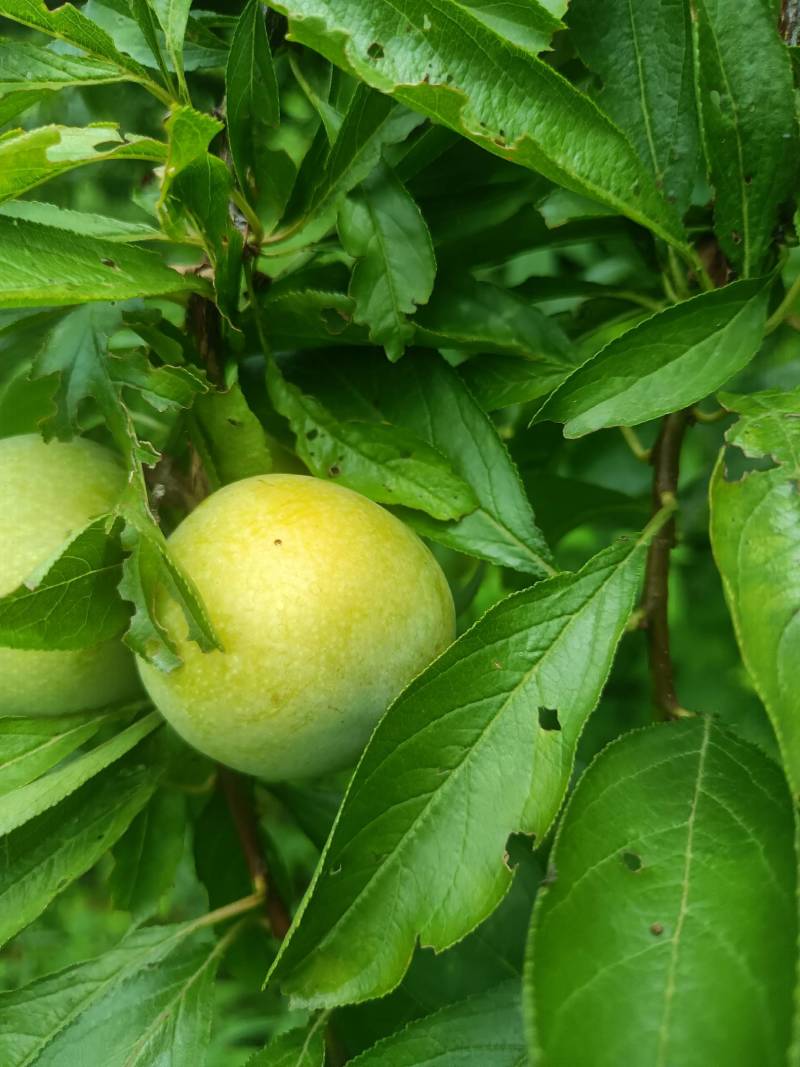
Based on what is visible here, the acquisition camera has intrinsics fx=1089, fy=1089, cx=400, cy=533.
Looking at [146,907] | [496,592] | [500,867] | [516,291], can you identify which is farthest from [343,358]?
[496,592]

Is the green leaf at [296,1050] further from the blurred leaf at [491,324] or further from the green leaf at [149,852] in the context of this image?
the blurred leaf at [491,324]

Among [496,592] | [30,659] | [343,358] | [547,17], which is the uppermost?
[547,17]

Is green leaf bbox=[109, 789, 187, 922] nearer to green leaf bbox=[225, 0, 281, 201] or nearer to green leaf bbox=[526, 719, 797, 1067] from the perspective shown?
green leaf bbox=[526, 719, 797, 1067]

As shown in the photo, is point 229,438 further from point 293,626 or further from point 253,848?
point 253,848

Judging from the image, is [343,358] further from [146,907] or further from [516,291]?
[146,907]

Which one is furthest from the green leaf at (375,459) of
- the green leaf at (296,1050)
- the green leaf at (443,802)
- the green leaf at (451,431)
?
the green leaf at (296,1050)

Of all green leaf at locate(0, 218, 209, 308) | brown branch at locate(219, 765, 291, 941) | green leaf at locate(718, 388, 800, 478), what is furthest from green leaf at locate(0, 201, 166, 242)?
brown branch at locate(219, 765, 291, 941)

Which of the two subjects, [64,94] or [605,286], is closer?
[605,286]
